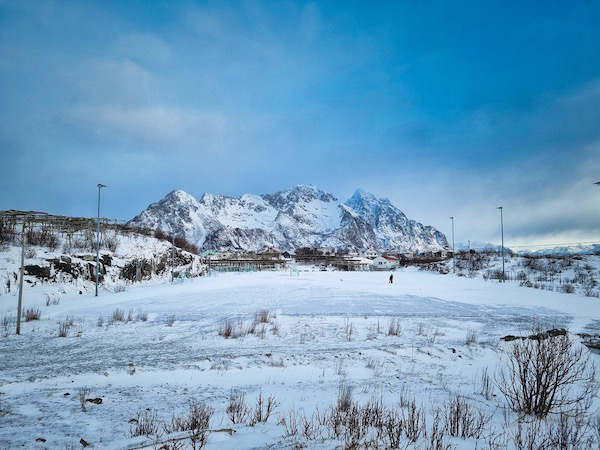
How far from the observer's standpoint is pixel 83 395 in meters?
5.41

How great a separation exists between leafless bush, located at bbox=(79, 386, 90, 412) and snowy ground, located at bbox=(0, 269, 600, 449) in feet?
0.42

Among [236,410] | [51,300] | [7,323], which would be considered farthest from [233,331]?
[51,300]

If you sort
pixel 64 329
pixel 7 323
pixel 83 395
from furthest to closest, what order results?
pixel 7 323 < pixel 64 329 < pixel 83 395

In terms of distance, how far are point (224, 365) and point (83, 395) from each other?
304cm

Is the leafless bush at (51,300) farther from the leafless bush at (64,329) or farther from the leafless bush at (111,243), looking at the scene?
the leafless bush at (111,243)

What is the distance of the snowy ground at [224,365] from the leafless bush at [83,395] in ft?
0.42

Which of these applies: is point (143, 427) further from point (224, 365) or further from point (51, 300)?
point (51, 300)

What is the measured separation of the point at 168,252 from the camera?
40.2 m

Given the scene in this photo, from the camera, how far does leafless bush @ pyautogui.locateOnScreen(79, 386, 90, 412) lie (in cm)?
513

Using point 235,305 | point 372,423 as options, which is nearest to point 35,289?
point 235,305

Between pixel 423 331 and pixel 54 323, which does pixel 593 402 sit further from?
pixel 54 323

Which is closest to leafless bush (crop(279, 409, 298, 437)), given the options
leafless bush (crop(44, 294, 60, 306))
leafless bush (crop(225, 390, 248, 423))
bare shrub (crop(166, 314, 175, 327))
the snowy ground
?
the snowy ground

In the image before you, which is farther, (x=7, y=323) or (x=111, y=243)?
(x=111, y=243)

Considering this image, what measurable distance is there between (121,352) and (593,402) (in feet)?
36.5
